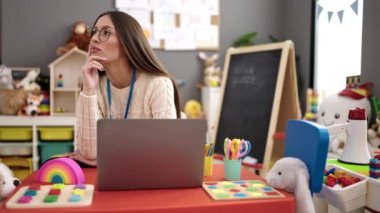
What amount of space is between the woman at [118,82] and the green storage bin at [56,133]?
1665 mm

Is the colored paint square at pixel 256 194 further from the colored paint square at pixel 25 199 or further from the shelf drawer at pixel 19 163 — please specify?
the shelf drawer at pixel 19 163

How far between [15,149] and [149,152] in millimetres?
2286

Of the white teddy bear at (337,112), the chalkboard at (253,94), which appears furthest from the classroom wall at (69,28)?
the white teddy bear at (337,112)

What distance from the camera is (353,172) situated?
48.4 inches

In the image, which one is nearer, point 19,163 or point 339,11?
point 339,11

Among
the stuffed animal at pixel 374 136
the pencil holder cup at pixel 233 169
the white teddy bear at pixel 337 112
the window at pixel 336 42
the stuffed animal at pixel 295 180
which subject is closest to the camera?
the stuffed animal at pixel 295 180

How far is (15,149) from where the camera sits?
2654 mm

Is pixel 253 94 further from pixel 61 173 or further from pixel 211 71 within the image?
pixel 61 173

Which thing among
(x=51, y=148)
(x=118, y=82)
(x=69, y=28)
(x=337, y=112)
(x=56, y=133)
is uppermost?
(x=69, y=28)

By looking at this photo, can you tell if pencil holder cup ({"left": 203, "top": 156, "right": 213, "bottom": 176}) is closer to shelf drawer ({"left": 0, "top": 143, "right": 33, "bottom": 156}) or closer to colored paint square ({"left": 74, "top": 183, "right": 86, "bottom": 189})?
colored paint square ({"left": 74, "top": 183, "right": 86, "bottom": 189})

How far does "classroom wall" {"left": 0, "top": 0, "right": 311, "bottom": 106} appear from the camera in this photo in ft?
9.57

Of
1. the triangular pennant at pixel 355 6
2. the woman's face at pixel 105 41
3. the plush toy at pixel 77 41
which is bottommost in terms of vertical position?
the woman's face at pixel 105 41

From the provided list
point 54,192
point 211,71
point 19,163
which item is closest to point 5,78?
point 19,163

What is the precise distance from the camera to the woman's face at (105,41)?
1053 mm
